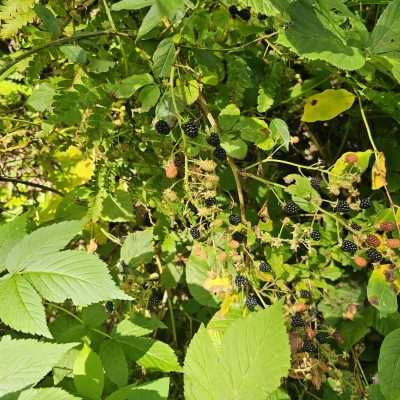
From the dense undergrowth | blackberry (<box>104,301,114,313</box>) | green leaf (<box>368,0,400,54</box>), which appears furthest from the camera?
blackberry (<box>104,301,114,313</box>)

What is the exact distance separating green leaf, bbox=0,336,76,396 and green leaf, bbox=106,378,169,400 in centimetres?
27

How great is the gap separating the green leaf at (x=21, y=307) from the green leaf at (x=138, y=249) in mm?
640

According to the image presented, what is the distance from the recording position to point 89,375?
1.33 m

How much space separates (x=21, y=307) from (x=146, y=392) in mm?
379

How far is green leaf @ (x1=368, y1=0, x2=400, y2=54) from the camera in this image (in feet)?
4.68

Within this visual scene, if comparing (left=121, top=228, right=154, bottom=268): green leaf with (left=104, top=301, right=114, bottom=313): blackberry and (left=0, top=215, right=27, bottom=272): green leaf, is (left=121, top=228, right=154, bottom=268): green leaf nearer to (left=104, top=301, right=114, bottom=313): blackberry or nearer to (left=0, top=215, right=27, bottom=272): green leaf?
(left=104, top=301, right=114, bottom=313): blackberry

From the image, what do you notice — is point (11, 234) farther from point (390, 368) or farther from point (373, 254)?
point (390, 368)

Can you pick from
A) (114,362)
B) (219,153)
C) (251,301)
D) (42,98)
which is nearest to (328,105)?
(219,153)

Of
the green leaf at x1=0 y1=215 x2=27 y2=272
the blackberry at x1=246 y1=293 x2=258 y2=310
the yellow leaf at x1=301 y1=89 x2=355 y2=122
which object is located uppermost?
the green leaf at x1=0 y1=215 x2=27 y2=272

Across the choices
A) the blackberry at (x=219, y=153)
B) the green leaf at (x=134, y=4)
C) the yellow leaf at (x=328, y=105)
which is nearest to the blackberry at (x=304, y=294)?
the blackberry at (x=219, y=153)

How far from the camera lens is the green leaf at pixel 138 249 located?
5.79 feet

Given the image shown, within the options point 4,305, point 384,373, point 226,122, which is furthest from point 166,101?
point 384,373

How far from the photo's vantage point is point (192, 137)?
152cm

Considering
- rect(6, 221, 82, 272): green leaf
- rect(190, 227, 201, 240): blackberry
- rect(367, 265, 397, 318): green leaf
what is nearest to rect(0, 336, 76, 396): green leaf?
rect(6, 221, 82, 272): green leaf
